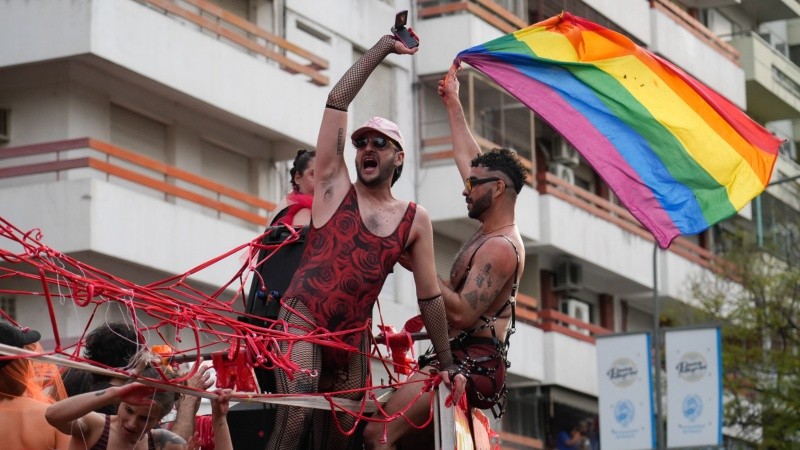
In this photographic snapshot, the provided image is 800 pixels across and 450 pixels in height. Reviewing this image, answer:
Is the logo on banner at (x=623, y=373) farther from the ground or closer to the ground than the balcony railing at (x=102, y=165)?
closer to the ground

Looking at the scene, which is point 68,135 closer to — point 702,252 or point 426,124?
point 426,124

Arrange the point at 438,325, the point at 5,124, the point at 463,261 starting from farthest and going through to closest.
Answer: the point at 5,124
the point at 463,261
the point at 438,325

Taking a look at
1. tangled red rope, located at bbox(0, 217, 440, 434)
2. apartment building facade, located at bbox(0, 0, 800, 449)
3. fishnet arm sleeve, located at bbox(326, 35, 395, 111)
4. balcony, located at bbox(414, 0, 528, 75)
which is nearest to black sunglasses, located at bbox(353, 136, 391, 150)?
fishnet arm sleeve, located at bbox(326, 35, 395, 111)

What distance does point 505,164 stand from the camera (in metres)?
12.6

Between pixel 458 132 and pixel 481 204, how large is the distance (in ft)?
2.95

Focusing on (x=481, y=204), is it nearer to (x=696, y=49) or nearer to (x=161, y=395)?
(x=161, y=395)

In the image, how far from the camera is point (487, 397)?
1227cm

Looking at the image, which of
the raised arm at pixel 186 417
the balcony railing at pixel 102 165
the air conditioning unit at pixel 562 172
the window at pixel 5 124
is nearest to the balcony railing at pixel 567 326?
the air conditioning unit at pixel 562 172

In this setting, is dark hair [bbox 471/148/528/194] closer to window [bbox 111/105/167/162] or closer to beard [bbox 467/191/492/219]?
beard [bbox 467/191/492/219]

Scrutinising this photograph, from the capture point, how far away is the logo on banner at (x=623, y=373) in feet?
108

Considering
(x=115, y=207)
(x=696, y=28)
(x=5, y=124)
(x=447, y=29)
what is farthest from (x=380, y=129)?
(x=696, y=28)

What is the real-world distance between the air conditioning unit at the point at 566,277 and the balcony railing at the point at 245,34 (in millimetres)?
9716

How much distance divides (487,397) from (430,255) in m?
1.07

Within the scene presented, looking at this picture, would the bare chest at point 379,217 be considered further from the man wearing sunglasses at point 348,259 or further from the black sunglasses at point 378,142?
the black sunglasses at point 378,142
